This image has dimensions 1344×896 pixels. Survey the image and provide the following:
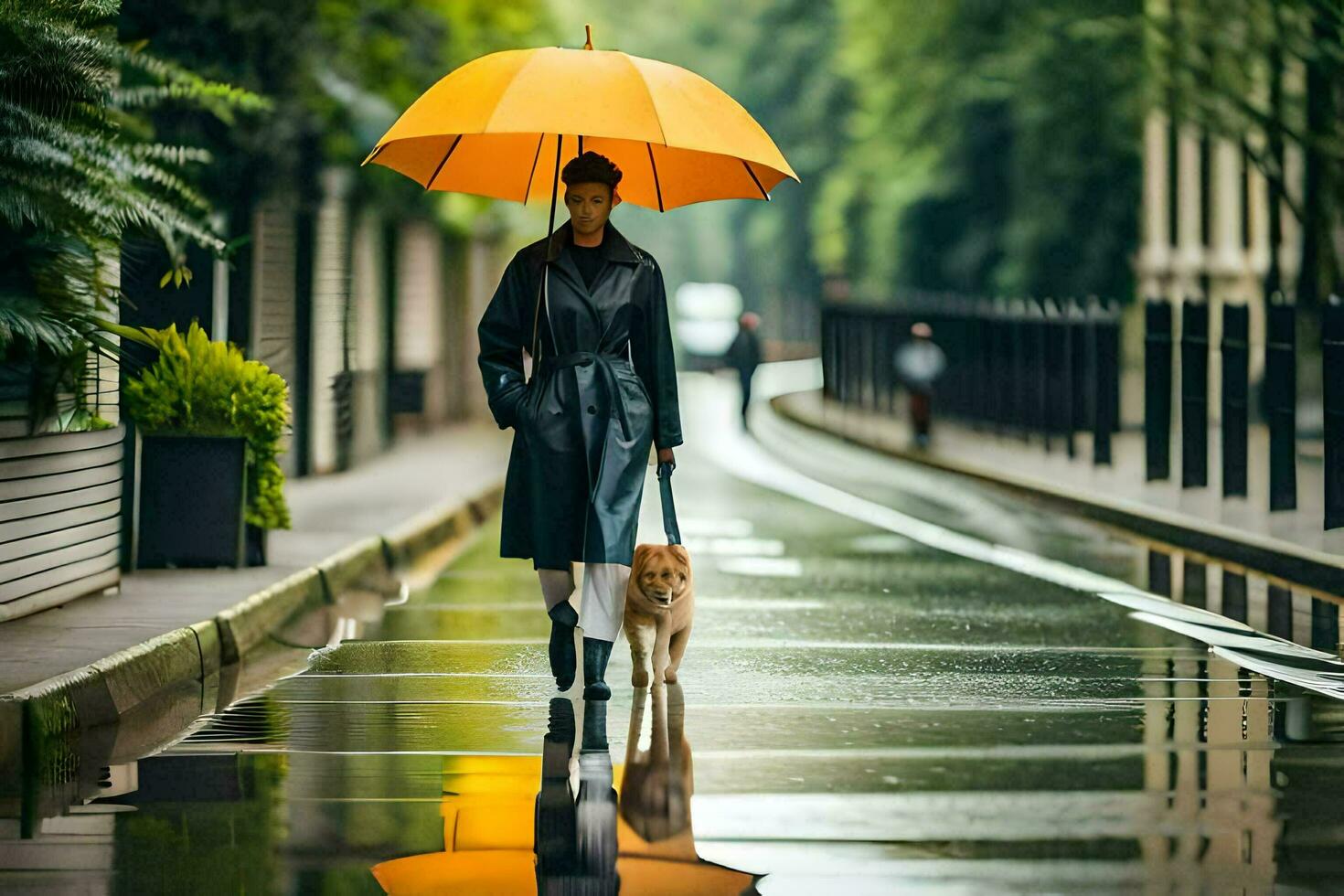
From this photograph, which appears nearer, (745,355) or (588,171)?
(588,171)

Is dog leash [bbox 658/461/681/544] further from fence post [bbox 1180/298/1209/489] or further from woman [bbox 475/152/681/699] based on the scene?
fence post [bbox 1180/298/1209/489]

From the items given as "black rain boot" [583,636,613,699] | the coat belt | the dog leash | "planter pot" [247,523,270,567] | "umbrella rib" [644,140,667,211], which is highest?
"umbrella rib" [644,140,667,211]

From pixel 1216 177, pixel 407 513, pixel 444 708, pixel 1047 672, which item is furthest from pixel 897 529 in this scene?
pixel 1216 177

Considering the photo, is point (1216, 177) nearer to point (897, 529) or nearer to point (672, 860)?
point (897, 529)

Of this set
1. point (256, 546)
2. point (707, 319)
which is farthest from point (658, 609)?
point (707, 319)

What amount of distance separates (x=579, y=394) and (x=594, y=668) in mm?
1011

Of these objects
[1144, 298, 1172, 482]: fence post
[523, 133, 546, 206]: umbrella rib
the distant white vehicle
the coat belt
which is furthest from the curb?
the distant white vehicle

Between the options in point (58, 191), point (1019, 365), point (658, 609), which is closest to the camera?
point (658, 609)

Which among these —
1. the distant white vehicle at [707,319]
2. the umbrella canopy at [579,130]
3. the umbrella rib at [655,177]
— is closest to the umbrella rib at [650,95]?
the umbrella canopy at [579,130]

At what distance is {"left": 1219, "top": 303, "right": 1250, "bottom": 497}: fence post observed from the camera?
17344mm

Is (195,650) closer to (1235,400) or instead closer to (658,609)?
(658,609)

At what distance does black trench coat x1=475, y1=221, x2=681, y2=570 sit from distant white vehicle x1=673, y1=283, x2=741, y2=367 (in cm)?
5189

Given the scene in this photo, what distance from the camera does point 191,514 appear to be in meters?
12.4

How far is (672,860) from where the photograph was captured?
603cm
